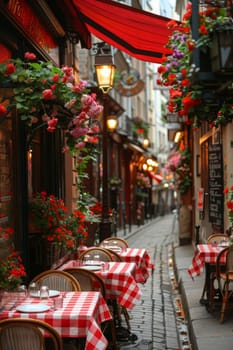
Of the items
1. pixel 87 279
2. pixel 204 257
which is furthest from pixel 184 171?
pixel 87 279

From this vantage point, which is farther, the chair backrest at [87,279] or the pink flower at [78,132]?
the chair backrest at [87,279]

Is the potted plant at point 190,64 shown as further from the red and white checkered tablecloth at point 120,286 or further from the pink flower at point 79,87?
the red and white checkered tablecloth at point 120,286

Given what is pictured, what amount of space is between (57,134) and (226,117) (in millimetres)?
5590

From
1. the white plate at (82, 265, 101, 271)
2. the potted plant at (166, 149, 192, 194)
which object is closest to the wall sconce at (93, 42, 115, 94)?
the white plate at (82, 265, 101, 271)

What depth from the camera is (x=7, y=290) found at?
6262 mm

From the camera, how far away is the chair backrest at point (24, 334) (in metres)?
5.15

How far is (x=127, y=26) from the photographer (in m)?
9.63

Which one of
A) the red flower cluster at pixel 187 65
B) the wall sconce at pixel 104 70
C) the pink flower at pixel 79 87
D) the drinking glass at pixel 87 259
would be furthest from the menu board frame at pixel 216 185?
the red flower cluster at pixel 187 65

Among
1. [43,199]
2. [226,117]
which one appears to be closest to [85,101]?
[226,117]

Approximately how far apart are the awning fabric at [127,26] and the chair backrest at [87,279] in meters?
3.58

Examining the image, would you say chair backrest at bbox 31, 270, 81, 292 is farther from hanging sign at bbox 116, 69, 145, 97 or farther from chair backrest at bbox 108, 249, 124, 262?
hanging sign at bbox 116, 69, 145, 97

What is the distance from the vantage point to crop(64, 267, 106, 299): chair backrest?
7784 millimetres

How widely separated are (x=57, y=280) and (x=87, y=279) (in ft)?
2.12

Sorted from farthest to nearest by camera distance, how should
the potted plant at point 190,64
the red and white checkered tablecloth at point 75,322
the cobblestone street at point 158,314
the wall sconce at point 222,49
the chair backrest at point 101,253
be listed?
the chair backrest at point 101,253 → the cobblestone street at point 158,314 → the red and white checkered tablecloth at point 75,322 → the potted plant at point 190,64 → the wall sconce at point 222,49
